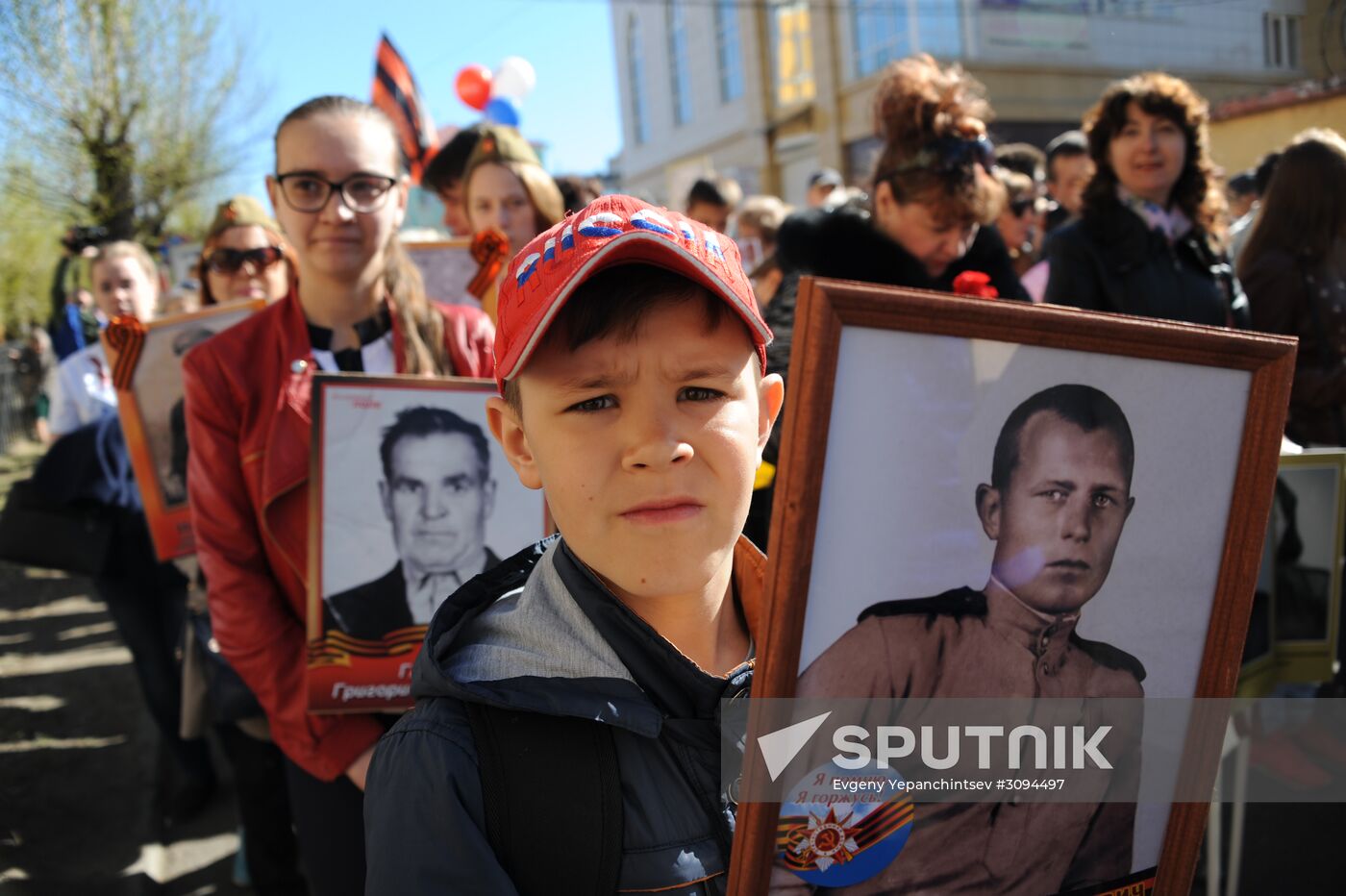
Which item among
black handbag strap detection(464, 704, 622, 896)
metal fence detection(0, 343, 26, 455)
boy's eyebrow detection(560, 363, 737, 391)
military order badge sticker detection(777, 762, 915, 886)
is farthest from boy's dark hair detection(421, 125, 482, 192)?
metal fence detection(0, 343, 26, 455)

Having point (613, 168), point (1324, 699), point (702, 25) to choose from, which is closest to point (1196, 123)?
point (1324, 699)

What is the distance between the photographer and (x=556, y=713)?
42.7 inches

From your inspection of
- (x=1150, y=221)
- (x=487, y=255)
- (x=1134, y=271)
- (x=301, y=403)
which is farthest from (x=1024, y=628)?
(x=1150, y=221)

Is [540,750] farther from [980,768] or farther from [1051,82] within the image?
[1051,82]

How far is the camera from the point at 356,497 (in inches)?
77.4

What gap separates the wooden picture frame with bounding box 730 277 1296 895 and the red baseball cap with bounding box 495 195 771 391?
0.25 metres

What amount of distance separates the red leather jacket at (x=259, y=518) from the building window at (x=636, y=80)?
118 ft

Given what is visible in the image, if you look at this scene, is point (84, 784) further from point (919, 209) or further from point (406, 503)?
point (919, 209)

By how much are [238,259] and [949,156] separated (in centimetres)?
249

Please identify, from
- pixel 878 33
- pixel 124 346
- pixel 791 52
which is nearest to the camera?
pixel 124 346

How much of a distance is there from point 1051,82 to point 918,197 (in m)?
→ 20.4

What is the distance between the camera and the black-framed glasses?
2.15 meters

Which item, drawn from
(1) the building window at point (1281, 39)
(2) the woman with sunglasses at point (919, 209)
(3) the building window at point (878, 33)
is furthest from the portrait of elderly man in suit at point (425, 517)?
(3) the building window at point (878, 33)

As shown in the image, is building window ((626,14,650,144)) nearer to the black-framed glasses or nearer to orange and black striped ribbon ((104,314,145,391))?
orange and black striped ribbon ((104,314,145,391))
